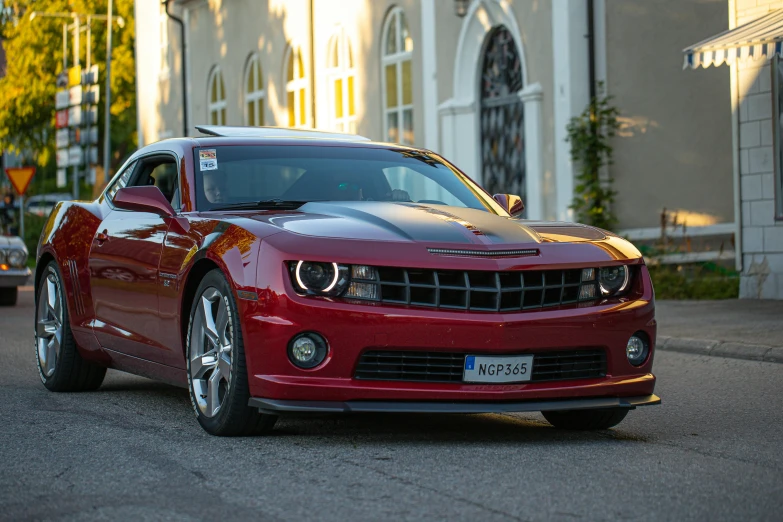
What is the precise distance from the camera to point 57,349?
8.62 m

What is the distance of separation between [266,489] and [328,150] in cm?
291

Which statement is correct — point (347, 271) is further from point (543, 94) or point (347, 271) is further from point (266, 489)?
point (543, 94)

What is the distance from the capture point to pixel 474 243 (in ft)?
20.2

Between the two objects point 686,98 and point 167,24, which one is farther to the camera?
point 167,24

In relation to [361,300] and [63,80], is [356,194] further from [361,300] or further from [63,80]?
[63,80]

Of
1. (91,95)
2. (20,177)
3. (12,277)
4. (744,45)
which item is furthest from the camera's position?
(91,95)

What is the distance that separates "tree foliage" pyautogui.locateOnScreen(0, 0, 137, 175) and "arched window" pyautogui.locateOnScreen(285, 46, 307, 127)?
23.0m

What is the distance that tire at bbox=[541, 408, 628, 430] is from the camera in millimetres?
6758

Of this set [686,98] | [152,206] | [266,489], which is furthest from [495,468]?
[686,98]

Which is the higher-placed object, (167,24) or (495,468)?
(167,24)

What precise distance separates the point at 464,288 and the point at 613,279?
87 cm

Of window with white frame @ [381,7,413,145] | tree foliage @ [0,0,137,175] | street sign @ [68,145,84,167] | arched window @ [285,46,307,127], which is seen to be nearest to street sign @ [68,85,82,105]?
street sign @ [68,145,84,167]

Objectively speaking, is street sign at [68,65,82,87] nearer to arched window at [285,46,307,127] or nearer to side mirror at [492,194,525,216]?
arched window at [285,46,307,127]

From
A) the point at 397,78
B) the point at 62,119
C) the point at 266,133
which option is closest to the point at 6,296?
the point at 397,78
